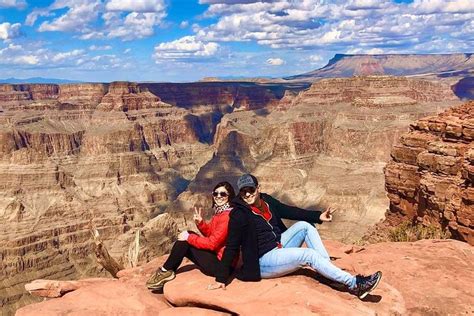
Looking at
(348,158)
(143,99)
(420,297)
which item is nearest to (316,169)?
(348,158)

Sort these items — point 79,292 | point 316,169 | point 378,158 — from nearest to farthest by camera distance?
point 79,292 → point 378,158 → point 316,169

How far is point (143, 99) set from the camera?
7269 inches

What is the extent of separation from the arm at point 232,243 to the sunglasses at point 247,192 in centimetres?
56

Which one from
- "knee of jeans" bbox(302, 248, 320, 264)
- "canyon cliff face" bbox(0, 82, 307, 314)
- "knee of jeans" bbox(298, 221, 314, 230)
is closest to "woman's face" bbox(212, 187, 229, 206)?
"knee of jeans" bbox(298, 221, 314, 230)

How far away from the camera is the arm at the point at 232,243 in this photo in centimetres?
1147

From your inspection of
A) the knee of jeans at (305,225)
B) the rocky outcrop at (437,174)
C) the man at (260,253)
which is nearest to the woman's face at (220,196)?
the man at (260,253)

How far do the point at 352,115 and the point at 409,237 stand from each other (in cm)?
10402

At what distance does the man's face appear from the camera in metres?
11.9

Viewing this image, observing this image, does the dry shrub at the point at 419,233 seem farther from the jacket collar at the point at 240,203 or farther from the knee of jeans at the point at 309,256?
the jacket collar at the point at 240,203

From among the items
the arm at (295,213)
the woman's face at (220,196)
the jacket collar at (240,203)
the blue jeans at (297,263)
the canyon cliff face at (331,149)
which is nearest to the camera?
the blue jeans at (297,263)

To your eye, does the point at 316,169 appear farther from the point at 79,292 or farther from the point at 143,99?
the point at 79,292

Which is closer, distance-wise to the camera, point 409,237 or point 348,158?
point 409,237

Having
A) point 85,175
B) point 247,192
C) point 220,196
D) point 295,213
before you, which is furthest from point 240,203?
point 85,175

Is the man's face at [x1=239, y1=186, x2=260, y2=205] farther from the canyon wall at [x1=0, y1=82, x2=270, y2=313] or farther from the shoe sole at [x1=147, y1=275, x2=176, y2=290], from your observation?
the canyon wall at [x1=0, y1=82, x2=270, y2=313]
